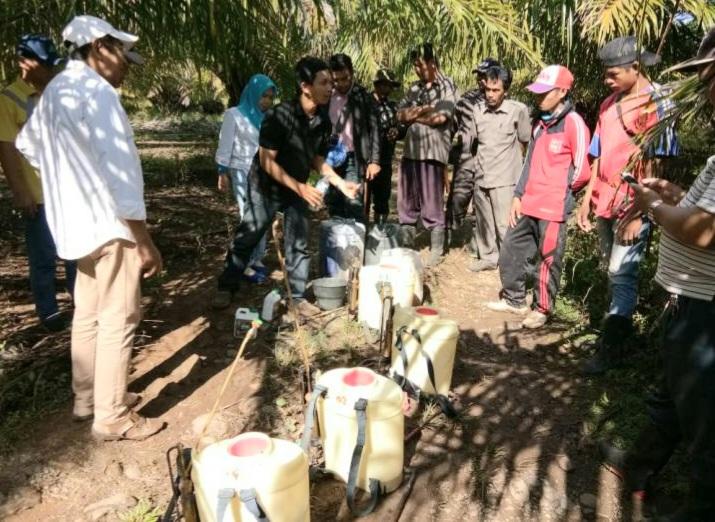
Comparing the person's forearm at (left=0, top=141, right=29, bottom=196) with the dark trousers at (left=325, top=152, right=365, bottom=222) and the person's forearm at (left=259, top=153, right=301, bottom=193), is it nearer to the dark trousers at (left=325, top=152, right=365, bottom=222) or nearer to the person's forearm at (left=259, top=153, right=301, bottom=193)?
the person's forearm at (left=259, top=153, right=301, bottom=193)

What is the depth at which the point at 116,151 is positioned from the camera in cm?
213

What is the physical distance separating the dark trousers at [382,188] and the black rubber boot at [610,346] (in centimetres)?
305

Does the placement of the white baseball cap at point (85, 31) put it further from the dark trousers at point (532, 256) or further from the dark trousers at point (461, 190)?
the dark trousers at point (461, 190)

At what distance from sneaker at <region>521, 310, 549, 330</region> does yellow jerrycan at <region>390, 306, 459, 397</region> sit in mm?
1292

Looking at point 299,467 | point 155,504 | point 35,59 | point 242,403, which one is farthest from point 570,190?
point 35,59

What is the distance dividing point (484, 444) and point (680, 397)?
1044mm

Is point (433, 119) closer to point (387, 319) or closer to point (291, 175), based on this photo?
point (291, 175)

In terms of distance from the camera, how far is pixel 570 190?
12.3ft

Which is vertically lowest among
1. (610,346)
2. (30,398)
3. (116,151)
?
(30,398)

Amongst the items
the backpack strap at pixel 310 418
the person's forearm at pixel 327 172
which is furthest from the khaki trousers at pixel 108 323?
the person's forearm at pixel 327 172

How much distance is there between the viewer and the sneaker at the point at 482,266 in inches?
205

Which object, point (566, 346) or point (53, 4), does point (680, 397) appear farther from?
point (53, 4)

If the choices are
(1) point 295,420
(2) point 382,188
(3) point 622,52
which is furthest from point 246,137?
(3) point 622,52

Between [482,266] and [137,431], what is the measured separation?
355 cm
